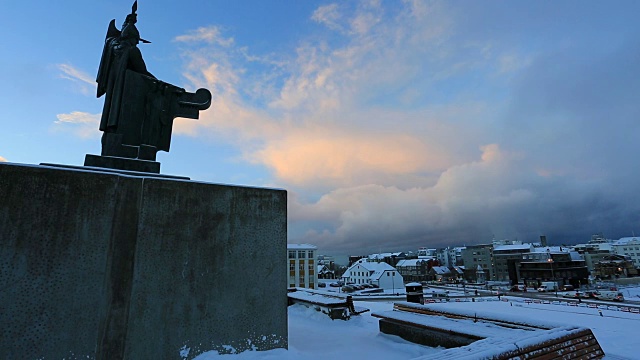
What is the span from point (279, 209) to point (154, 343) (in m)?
3.11

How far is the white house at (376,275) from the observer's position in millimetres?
73312

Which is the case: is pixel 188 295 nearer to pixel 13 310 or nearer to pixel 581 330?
pixel 13 310

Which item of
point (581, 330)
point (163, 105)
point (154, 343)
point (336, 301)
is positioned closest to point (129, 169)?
point (163, 105)

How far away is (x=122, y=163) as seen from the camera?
6.87 meters

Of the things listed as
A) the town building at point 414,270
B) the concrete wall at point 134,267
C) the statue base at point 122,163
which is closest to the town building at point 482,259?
the town building at point 414,270

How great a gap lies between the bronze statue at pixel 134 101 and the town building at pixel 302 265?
55073mm

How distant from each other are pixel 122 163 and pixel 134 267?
8.36 feet

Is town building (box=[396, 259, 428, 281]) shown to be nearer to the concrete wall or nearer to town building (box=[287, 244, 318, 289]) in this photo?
town building (box=[287, 244, 318, 289])

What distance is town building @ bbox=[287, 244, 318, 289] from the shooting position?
2410 inches

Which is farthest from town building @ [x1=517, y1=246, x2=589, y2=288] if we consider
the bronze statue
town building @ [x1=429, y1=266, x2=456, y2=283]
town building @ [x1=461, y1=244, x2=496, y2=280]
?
the bronze statue

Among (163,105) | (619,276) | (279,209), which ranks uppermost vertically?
(163,105)

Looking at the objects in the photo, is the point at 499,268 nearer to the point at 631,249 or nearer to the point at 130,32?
the point at 631,249

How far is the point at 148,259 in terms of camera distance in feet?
18.0

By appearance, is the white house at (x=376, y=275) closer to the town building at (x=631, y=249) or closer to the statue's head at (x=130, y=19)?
the statue's head at (x=130, y=19)
